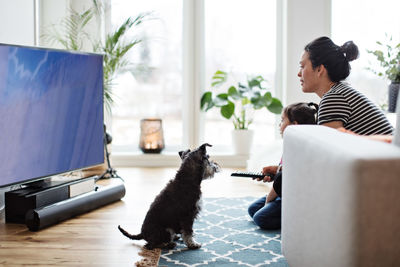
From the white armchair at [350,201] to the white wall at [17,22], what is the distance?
8.06ft

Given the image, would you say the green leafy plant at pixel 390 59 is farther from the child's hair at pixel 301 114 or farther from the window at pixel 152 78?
the window at pixel 152 78

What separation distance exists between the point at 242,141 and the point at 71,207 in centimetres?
257

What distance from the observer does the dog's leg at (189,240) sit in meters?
2.47

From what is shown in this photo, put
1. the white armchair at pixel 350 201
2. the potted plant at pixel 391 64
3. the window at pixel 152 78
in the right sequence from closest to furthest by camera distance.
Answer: the white armchair at pixel 350 201
the potted plant at pixel 391 64
the window at pixel 152 78

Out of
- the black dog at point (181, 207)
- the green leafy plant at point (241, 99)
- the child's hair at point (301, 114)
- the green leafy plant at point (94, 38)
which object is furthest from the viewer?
Result: the green leafy plant at point (241, 99)

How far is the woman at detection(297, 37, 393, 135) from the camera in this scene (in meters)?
2.24

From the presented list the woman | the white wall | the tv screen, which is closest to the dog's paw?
the woman

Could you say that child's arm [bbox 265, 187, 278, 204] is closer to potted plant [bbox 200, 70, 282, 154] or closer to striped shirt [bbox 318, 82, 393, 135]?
striped shirt [bbox 318, 82, 393, 135]

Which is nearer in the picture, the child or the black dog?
the black dog

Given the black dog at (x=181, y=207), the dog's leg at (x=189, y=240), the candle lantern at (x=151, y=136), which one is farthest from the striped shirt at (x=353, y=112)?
the candle lantern at (x=151, y=136)

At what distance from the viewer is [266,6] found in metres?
5.42

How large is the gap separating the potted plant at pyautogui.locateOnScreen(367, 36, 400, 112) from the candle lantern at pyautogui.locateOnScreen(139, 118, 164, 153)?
2.29m

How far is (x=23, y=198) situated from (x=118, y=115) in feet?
8.47

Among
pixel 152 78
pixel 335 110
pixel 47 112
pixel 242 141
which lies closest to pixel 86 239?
pixel 47 112
